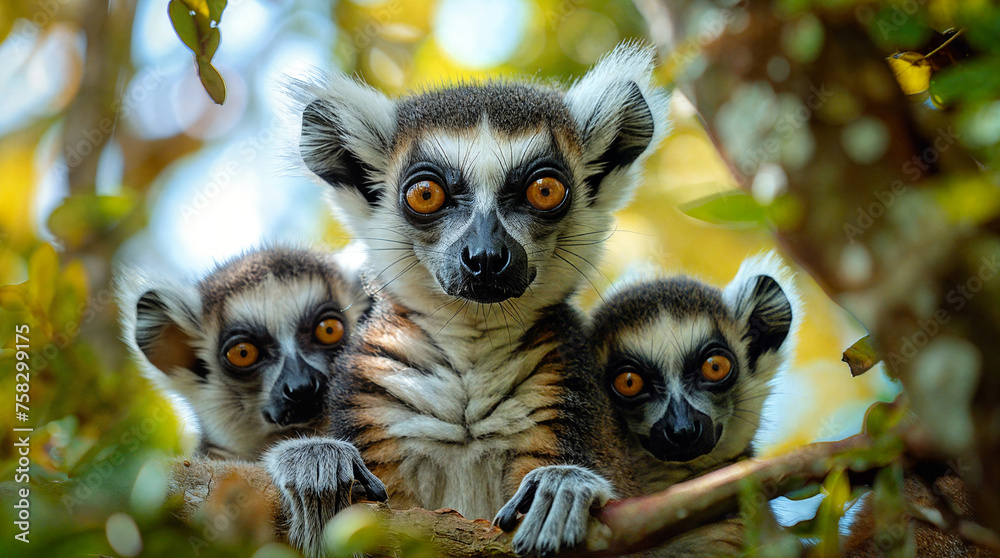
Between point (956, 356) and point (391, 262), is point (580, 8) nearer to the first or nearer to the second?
point (391, 262)

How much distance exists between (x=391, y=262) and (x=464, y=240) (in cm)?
60

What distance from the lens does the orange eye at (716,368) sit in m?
3.73

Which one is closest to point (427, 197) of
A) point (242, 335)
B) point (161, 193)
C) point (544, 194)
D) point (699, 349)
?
point (544, 194)

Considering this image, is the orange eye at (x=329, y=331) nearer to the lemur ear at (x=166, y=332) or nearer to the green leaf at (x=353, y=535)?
the lemur ear at (x=166, y=332)

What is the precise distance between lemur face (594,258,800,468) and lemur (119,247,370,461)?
4.94 ft

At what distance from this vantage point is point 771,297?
4.25 m

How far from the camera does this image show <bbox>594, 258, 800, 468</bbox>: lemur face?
341 centimetres

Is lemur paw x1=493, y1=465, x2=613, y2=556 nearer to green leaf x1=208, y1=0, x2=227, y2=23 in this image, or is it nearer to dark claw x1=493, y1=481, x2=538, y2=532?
dark claw x1=493, y1=481, x2=538, y2=532

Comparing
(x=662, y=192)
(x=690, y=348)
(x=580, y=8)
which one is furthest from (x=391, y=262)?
(x=580, y=8)

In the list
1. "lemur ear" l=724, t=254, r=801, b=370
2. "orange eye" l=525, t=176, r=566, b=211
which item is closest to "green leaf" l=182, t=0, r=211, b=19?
"orange eye" l=525, t=176, r=566, b=211

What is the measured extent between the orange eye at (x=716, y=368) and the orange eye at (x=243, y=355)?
239cm

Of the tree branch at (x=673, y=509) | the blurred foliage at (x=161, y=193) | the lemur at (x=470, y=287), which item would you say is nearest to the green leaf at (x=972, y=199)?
the blurred foliage at (x=161, y=193)

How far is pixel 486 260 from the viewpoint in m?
2.92

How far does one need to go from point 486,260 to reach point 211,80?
1336 millimetres
